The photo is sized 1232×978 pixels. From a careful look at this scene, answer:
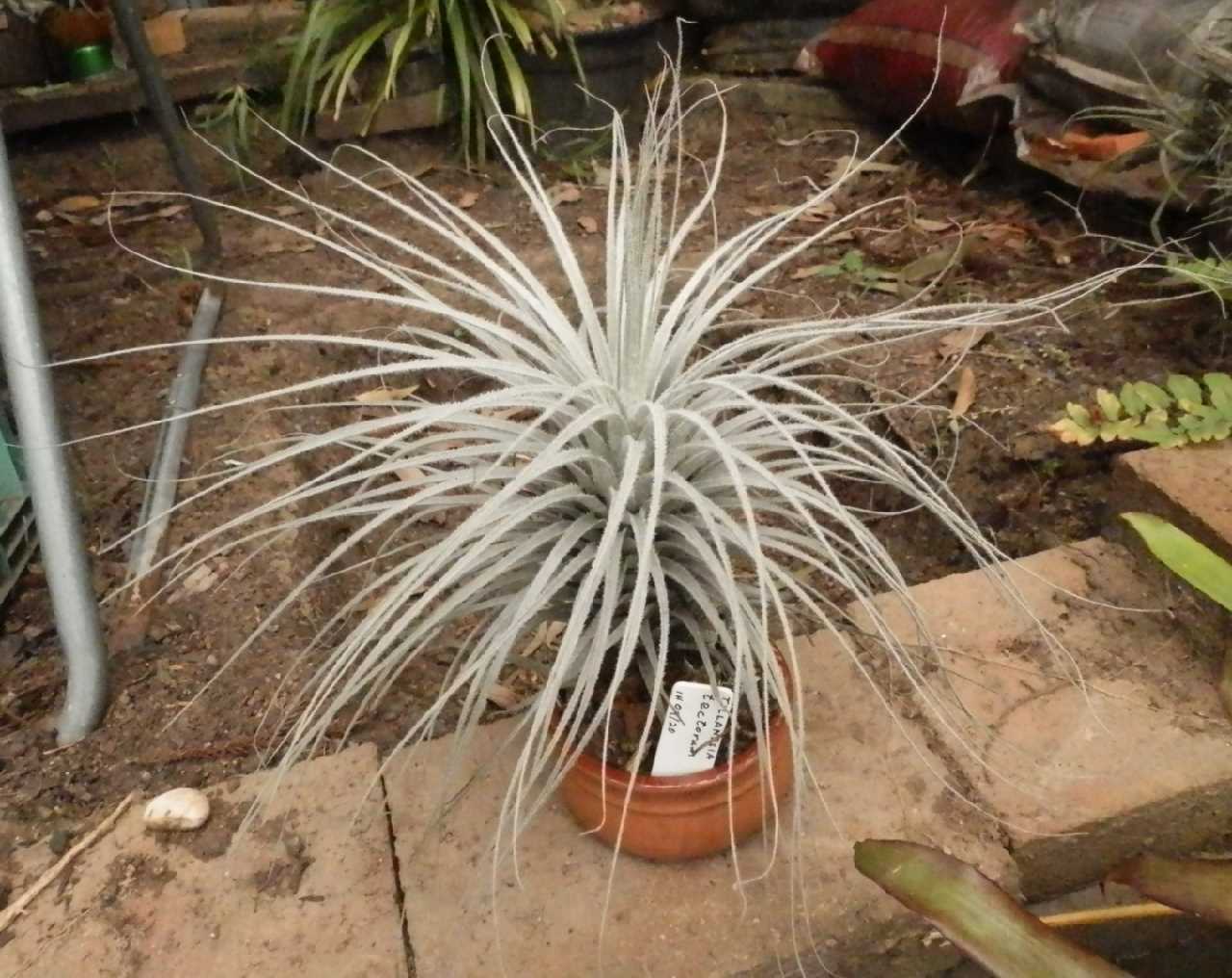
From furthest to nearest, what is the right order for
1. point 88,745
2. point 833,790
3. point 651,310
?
A: 1. point 88,745
2. point 833,790
3. point 651,310

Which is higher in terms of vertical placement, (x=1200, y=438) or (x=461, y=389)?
(x=1200, y=438)

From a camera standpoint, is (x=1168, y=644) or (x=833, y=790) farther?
(x=1168, y=644)

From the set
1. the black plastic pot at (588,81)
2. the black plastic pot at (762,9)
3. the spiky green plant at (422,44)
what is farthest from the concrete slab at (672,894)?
the black plastic pot at (762,9)

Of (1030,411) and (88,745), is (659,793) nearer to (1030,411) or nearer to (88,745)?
(88,745)

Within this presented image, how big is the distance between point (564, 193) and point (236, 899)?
1.93m

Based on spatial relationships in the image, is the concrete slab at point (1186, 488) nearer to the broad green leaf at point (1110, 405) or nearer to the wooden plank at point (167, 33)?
the broad green leaf at point (1110, 405)

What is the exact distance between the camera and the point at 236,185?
259 centimetres

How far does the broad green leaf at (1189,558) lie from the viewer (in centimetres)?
110

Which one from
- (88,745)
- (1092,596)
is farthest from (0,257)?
(1092,596)

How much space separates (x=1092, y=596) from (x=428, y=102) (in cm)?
207

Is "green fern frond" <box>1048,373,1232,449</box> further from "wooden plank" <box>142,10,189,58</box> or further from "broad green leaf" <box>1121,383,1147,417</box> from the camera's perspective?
"wooden plank" <box>142,10,189,58</box>

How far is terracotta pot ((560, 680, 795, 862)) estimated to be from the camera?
896mm

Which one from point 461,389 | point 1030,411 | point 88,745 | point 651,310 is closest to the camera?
point 651,310

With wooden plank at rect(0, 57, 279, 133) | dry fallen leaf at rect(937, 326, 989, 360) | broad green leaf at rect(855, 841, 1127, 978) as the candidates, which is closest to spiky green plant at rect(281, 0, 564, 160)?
wooden plank at rect(0, 57, 279, 133)
